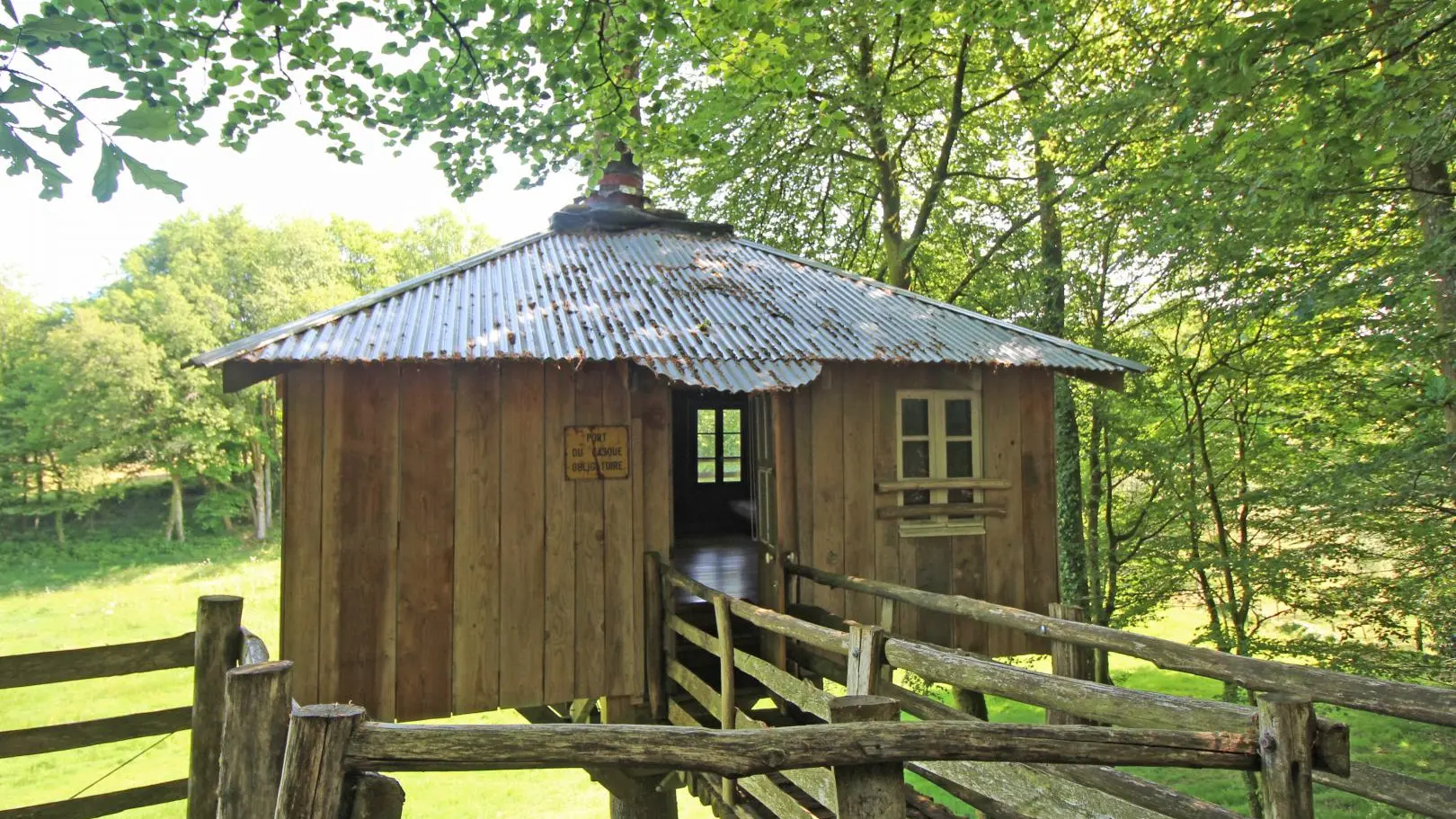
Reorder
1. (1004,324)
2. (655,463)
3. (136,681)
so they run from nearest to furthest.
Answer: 1. (655,463)
2. (1004,324)
3. (136,681)

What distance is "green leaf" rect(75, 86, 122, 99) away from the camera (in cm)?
228

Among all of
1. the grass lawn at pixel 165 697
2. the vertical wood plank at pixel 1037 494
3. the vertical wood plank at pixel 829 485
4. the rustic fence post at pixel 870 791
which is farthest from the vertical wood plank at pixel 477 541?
the vertical wood plank at pixel 1037 494

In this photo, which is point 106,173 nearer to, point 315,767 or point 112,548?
point 315,767

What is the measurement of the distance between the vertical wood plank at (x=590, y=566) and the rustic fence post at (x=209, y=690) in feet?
11.2

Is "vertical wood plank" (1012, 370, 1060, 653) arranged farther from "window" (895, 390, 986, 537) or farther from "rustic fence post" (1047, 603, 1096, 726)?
"rustic fence post" (1047, 603, 1096, 726)

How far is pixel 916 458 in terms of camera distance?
26.3 feet

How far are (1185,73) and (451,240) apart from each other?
149 feet

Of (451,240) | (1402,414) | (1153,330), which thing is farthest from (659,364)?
(451,240)

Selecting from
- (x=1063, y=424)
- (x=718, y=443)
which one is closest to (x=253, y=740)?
(x=718, y=443)

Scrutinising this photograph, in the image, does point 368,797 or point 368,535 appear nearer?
point 368,797

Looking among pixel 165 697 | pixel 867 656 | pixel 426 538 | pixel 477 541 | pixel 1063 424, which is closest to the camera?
pixel 867 656

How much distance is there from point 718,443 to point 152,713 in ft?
31.7

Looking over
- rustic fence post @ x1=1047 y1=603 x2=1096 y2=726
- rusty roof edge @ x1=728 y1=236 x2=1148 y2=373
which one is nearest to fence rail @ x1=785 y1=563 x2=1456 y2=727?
rustic fence post @ x1=1047 y1=603 x2=1096 y2=726

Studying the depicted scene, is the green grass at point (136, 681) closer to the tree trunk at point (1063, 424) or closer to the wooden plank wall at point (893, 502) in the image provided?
the tree trunk at point (1063, 424)
